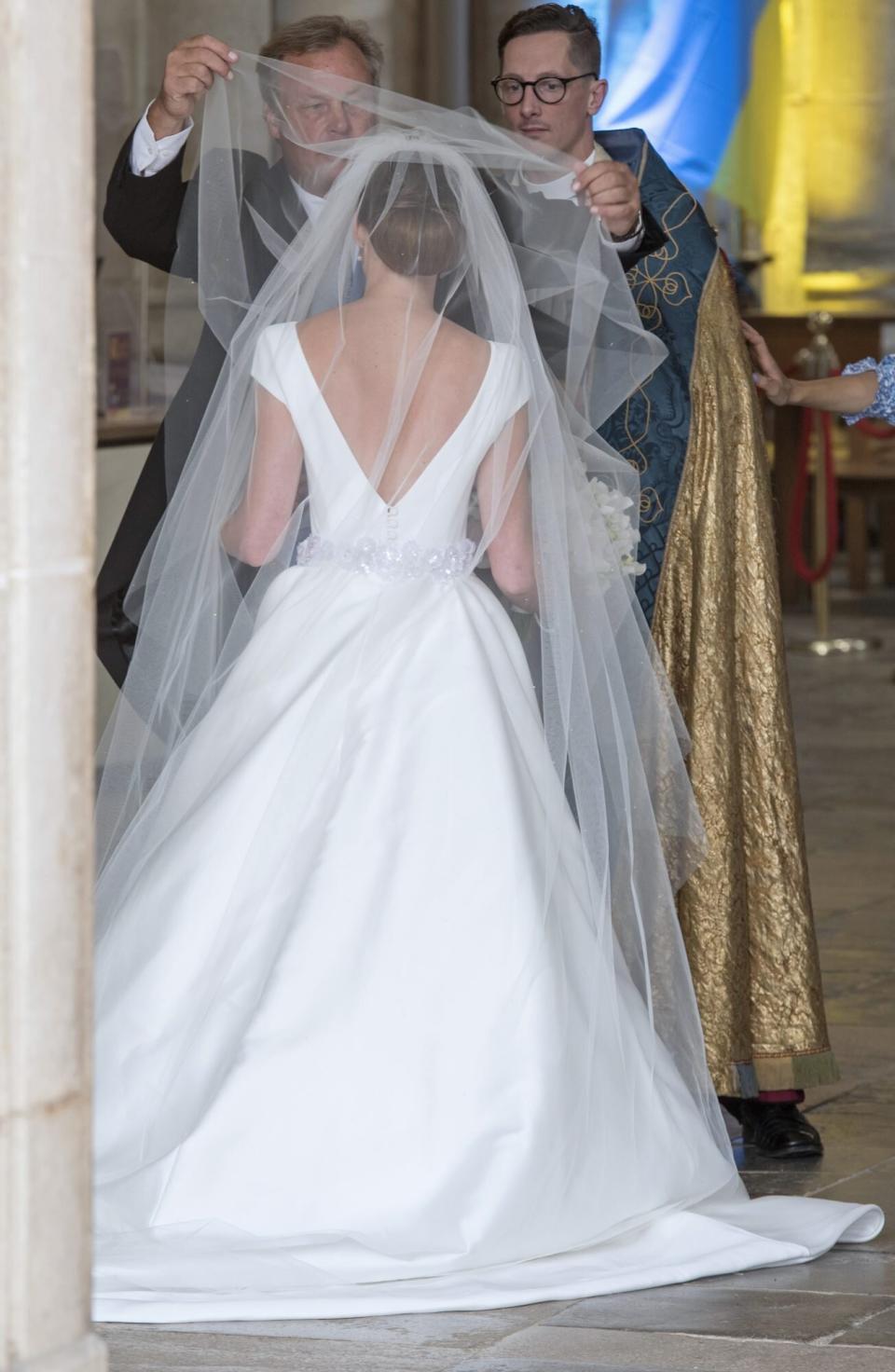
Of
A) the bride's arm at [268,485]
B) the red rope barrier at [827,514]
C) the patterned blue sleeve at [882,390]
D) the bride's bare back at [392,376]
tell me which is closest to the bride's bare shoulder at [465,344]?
the bride's bare back at [392,376]

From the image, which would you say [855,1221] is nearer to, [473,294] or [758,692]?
[758,692]

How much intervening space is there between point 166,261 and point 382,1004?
5.57 ft

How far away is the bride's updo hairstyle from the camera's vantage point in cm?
374

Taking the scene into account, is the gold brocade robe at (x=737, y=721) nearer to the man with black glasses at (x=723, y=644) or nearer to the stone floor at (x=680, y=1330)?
the man with black glasses at (x=723, y=644)

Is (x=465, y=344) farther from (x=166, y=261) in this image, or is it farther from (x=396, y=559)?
(x=166, y=261)

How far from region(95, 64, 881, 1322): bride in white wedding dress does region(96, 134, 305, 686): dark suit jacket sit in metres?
0.12

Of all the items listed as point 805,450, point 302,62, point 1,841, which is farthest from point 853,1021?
point 805,450

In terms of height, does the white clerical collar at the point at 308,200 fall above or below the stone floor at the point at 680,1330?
above

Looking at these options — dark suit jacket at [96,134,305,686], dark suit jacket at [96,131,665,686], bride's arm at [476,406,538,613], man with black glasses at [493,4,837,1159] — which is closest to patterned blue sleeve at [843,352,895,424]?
man with black glasses at [493,4,837,1159]

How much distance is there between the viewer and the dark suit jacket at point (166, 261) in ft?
13.2

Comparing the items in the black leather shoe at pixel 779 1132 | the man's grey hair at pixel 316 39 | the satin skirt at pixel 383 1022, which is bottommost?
the black leather shoe at pixel 779 1132

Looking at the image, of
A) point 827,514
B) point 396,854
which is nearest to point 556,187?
point 396,854

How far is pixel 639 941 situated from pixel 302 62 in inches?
72.0

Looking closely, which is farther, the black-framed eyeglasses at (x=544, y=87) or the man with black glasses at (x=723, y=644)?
the man with black glasses at (x=723, y=644)
